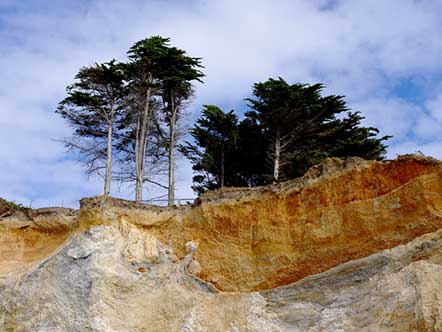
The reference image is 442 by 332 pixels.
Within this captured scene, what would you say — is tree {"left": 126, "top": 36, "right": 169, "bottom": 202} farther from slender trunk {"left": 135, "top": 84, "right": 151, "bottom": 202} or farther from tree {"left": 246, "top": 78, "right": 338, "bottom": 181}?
tree {"left": 246, "top": 78, "right": 338, "bottom": 181}

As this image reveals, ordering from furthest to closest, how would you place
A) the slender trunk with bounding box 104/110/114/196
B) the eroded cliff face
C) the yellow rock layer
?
1. the slender trunk with bounding box 104/110/114/196
2. the yellow rock layer
3. the eroded cliff face

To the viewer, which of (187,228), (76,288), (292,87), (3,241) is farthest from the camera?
(292,87)

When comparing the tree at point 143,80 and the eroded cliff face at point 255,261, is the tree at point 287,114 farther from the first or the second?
the eroded cliff face at point 255,261

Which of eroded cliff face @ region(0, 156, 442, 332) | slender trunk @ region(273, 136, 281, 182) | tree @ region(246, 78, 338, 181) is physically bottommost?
eroded cliff face @ region(0, 156, 442, 332)

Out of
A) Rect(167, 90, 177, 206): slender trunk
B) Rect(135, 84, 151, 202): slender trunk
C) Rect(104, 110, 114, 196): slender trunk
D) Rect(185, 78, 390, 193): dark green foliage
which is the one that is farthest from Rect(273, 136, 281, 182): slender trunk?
Rect(104, 110, 114, 196): slender trunk

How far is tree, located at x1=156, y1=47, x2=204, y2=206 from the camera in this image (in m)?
31.0

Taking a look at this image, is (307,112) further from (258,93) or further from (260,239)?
(260,239)

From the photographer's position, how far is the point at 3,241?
21.2 metres

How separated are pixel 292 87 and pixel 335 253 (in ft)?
45.1

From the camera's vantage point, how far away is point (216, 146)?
32312 mm

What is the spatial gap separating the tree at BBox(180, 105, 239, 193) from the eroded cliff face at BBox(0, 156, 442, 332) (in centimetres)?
1221

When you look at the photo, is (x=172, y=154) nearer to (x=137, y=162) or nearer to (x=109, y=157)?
(x=137, y=162)

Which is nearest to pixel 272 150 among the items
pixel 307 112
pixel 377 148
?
pixel 307 112

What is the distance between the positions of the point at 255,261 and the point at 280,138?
1260cm
